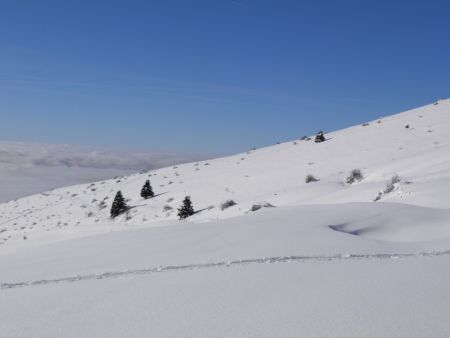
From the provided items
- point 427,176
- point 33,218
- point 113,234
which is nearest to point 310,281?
point 113,234

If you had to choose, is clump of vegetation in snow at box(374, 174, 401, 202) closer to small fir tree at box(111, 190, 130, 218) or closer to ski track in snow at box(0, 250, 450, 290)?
ski track in snow at box(0, 250, 450, 290)

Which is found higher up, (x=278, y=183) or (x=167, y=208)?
(x=278, y=183)

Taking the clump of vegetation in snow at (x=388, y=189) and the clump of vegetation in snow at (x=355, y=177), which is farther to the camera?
the clump of vegetation in snow at (x=355, y=177)

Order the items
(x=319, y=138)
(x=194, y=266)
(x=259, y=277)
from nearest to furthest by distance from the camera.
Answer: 1. (x=259, y=277)
2. (x=194, y=266)
3. (x=319, y=138)

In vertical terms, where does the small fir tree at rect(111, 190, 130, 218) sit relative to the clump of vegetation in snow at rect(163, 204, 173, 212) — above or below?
above

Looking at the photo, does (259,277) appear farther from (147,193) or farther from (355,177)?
(147,193)

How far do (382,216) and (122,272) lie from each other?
5.85 metres

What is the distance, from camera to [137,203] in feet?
83.6

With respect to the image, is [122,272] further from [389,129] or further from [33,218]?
[389,129]

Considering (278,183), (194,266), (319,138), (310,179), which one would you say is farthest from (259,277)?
(319,138)

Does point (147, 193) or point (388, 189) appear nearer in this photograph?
point (388, 189)

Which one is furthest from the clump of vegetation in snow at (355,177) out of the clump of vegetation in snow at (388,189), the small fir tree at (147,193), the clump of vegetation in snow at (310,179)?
the small fir tree at (147,193)

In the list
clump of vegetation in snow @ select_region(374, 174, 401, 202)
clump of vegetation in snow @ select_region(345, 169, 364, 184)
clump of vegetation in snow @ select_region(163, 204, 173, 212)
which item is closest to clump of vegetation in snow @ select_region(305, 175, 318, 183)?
clump of vegetation in snow @ select_region(345, 169, 364, 184)

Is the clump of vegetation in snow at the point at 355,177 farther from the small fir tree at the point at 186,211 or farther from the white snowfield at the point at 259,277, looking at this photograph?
the small fir tree at the point at 186,211
